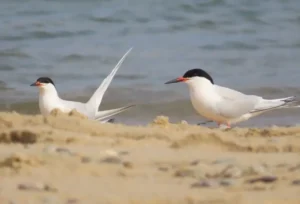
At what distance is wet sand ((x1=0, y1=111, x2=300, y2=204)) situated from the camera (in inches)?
141

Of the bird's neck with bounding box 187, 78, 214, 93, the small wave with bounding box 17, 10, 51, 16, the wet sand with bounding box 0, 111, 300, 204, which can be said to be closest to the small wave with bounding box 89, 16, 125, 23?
the small wave with bounding box 17, 10, 51, 16

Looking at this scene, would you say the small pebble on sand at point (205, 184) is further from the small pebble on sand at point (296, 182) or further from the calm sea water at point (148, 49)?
the calm sea water at point (148, 49)

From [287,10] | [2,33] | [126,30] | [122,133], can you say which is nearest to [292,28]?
[287,10]

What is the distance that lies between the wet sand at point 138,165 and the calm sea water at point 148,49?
3.45 meters

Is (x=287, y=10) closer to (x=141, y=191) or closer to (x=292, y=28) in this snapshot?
(x=292, y=28)

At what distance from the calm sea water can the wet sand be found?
3.45 metres

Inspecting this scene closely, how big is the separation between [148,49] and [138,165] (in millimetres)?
8440

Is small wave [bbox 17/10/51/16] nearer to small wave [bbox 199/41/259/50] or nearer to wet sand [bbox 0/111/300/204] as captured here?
small wave [bbox 199/41/259/50]

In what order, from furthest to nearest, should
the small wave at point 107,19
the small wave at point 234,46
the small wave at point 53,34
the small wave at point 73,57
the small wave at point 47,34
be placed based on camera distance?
the small wave at point 107,19 < the small wave at point 53,34 < the small wave at point 47,34 < the small wave at point 234,46 < the small wave at point 73,57

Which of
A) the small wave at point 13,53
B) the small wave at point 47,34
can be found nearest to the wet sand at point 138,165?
the small wave at point 13,53

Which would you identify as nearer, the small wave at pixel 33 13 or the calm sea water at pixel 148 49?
the calm sea water at pixel 148 49

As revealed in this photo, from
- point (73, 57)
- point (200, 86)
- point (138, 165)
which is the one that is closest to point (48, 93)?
point (200, 86)

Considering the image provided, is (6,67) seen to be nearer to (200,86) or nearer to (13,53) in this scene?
(13,53)

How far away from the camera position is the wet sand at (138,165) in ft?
11.8
